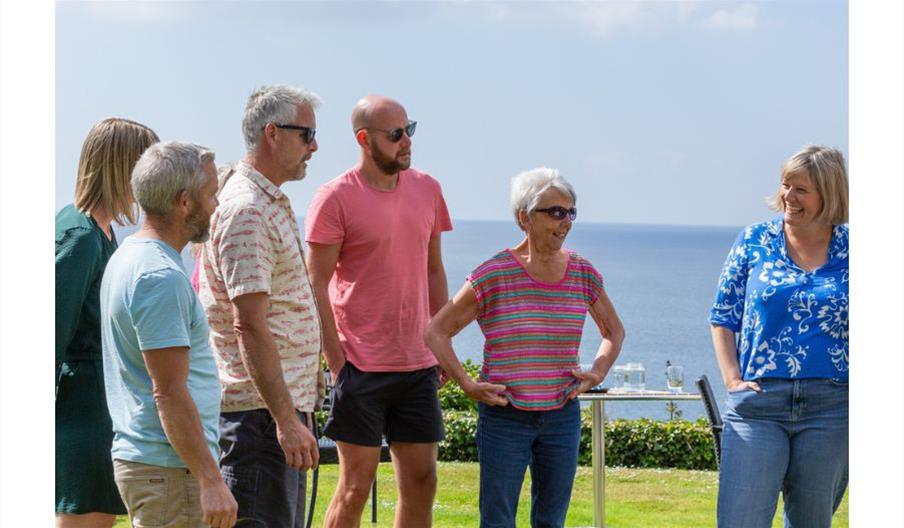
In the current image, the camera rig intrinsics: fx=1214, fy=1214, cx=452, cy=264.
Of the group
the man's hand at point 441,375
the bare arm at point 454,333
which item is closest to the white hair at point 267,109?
the bare arm at point 454,333

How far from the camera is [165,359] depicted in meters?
2.81

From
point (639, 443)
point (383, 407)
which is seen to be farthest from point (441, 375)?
point (639, 443)

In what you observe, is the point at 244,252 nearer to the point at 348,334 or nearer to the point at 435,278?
the point at 348,334

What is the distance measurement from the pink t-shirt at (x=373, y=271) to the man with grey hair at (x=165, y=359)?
1328 millimetres

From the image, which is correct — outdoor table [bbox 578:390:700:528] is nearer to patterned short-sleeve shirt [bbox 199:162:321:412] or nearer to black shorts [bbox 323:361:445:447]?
black shorts [bbox 323:361:445:447]

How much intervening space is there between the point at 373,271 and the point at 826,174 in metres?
1.59

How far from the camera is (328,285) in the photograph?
4379 millimetres

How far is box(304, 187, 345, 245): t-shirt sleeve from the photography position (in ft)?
14.1

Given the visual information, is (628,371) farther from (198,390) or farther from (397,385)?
(198,390)

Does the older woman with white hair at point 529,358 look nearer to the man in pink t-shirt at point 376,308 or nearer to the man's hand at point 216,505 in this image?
the man in pink t-shirt at point 376,308

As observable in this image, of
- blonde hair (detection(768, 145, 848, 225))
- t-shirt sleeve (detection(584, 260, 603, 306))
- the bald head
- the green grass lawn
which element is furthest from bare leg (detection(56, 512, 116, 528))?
the green grass lawn

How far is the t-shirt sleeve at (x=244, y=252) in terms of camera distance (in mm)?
3364

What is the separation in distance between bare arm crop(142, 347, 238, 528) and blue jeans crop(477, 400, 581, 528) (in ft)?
4.79
